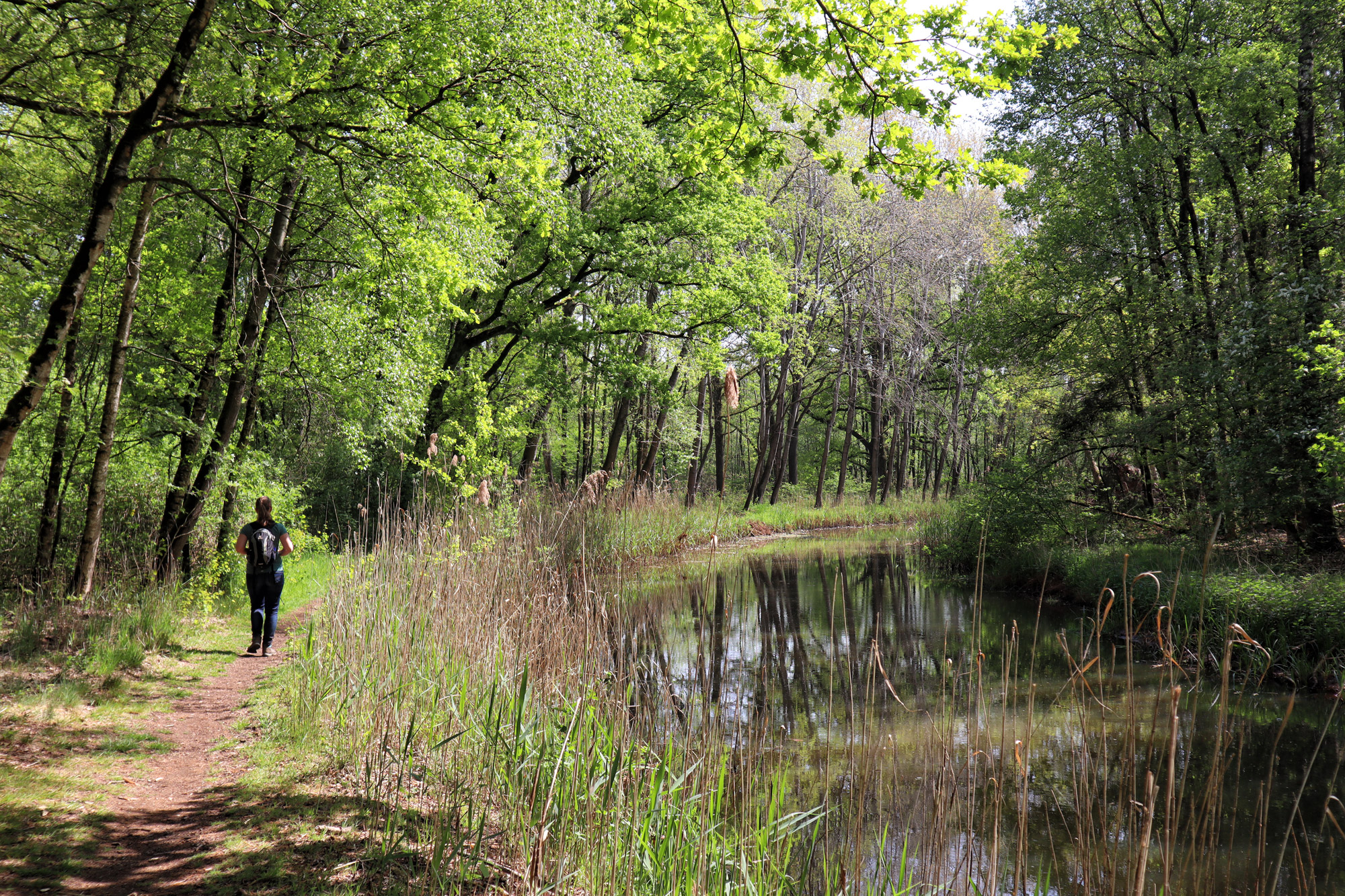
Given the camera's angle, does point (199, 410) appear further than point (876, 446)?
No

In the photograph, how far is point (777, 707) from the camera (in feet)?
22.9

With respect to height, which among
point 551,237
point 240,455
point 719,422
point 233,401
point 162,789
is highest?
point 551,237

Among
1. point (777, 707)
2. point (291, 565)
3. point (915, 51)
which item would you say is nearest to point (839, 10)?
point (915, 51)

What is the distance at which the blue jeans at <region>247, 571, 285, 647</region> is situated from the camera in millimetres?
7254

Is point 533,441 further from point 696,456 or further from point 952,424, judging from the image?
point 952,424

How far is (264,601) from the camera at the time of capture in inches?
292

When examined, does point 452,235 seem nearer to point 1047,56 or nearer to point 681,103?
point 681,103

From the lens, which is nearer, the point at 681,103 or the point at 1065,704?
the point at 1065,704

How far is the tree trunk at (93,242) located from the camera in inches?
181

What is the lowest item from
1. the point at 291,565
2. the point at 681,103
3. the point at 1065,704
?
the point at 1065,704

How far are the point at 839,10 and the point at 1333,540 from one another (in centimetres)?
995

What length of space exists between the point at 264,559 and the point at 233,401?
2.53 meters

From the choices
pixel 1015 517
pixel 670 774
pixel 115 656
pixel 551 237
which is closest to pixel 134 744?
pixel 115 656

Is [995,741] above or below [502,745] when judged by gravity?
below
